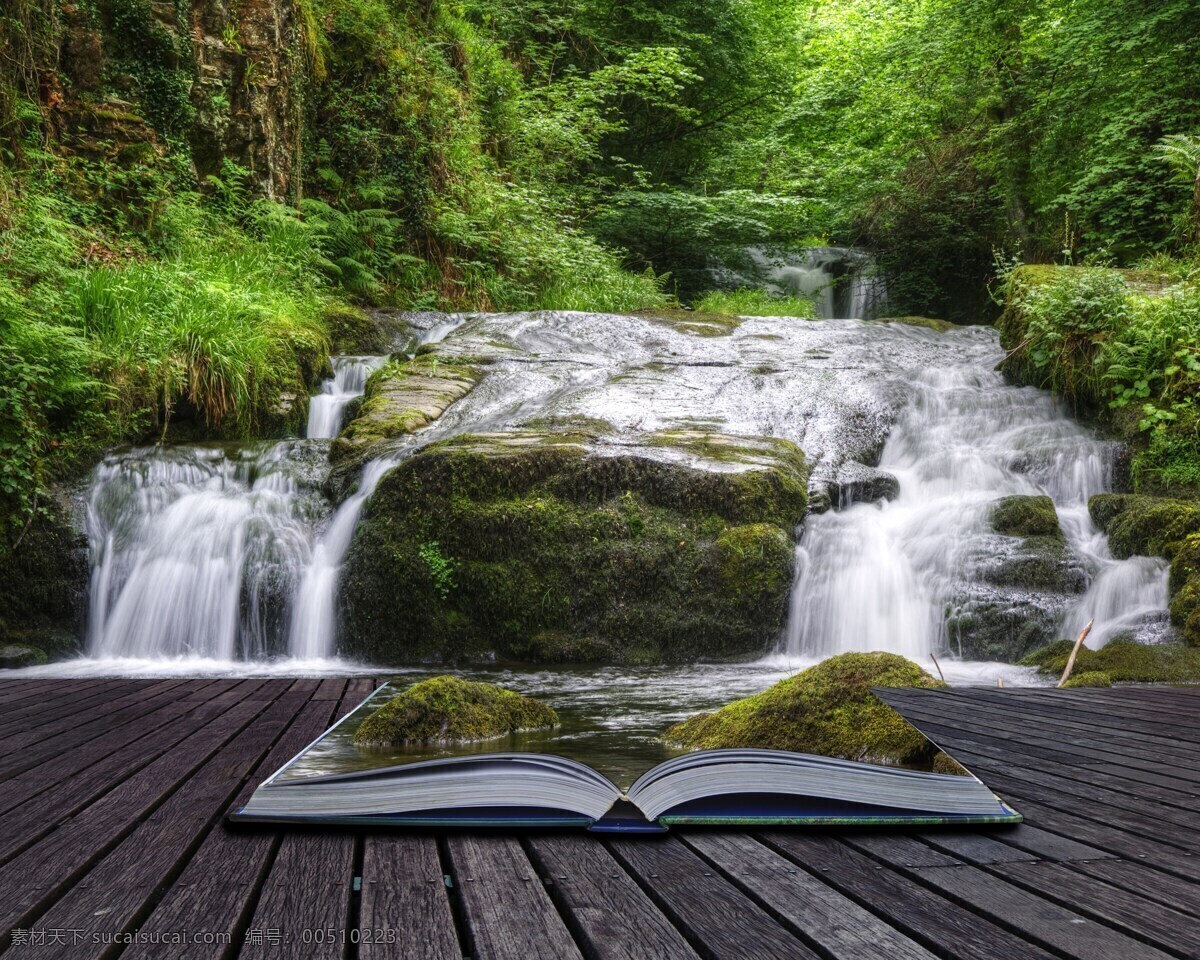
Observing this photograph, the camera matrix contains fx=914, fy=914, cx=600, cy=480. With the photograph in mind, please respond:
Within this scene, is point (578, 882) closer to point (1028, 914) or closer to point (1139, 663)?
point (1028, 914)

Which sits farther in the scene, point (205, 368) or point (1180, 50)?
point (1180, 50)

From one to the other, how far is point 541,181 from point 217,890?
1792 cm

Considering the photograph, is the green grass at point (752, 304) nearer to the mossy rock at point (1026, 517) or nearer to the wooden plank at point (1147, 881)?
the mossy rock at point (1026, 517)

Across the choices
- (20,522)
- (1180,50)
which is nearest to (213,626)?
(20,522)

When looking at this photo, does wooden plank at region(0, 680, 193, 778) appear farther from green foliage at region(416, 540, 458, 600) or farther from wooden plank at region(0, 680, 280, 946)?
green foliage at region(416, 540, 458, 600)

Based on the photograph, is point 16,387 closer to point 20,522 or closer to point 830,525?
point 20,522

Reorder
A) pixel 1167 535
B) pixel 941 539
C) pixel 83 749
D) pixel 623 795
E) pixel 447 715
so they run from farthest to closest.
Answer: pixel 941 539, pixel 1167 535, pixel 447 715, pixel 83 749, pixel 623 795

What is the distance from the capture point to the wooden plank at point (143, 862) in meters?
1.31

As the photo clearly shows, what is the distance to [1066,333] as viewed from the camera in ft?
31.2

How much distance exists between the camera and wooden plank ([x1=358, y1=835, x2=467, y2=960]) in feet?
4.06

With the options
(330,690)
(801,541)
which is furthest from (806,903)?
(801,541)

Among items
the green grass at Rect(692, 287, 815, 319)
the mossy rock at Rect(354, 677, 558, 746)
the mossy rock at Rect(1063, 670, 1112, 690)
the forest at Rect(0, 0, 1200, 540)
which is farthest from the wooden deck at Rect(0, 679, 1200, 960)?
the green grass at Rect(692, 287, 815, 319)

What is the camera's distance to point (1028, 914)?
1.38 metres

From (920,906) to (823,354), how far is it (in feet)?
35.5
